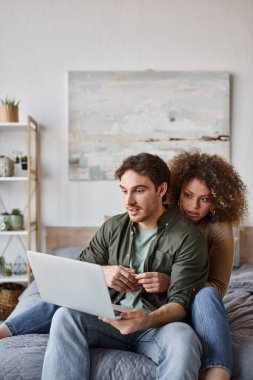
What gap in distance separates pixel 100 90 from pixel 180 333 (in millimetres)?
2684

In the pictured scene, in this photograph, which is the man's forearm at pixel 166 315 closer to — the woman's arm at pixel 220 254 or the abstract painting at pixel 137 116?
the woman's arm at pixel 220 254

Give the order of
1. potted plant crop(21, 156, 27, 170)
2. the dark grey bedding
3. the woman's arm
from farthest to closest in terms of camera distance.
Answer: potted plant crop(21, 156, 27, 170) < the woman's arm < the dark grey bedding

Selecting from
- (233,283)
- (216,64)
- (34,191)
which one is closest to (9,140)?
(34,191)

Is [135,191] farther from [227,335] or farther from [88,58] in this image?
[88,58]

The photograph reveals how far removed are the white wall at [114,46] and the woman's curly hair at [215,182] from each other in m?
1.78

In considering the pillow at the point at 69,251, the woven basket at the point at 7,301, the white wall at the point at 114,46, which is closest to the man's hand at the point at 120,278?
the pillow at the point at 69,251

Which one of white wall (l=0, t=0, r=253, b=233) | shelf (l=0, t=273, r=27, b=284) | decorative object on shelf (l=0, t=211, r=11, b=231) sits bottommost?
shelf (l=0, t=273, r=27, b=284)

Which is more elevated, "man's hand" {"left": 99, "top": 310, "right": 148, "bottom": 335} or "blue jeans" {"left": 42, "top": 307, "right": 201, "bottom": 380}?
"man's hand" {"left": 99, "top": 310, "right": 148, "bottom": 335}

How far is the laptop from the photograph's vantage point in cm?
155

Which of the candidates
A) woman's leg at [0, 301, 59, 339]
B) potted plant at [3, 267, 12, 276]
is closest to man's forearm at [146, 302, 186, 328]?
woman's leg at [0, 301, 59, 339]

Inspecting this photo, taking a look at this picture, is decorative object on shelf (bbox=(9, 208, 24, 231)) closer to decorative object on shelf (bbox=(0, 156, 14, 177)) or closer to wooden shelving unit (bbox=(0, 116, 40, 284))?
wooden shelving unit (bbox=(0, 116, 40, 284))

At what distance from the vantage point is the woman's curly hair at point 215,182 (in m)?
2.11

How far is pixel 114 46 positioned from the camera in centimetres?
400

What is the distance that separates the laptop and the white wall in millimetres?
2280
